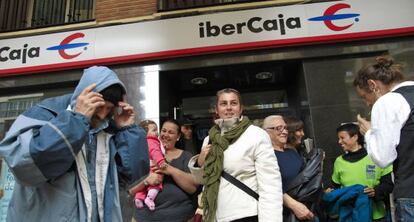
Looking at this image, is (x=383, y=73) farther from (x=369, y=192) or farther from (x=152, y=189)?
(x=152, y=189)

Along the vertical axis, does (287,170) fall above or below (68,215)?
above

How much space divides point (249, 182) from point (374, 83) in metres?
1.11

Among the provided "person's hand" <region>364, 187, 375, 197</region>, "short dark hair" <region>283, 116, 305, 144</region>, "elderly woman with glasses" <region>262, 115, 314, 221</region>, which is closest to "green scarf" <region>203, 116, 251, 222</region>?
"elderly woman with glasses" <region>262, 115, 314, 221</region>

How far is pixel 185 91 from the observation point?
247 inches

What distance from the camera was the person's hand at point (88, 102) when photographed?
57.1 inches

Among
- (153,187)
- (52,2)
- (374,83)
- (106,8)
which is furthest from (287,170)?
(52,2)

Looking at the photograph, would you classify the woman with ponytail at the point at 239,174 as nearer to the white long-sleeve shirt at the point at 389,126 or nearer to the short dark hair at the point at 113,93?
the white long-sleeve shirt at the point at 389,126

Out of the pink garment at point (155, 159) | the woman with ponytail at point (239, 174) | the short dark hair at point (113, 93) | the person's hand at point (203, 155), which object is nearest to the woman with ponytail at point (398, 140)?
the woman with ponytail at point (239, 174)

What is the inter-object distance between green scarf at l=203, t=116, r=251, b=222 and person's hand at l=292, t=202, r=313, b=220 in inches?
26.5

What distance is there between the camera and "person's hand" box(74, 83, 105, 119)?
1.45 m

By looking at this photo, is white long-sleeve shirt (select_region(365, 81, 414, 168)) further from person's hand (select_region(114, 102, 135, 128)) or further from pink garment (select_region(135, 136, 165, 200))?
pink garment (select_region(135, 136, 165, 200))

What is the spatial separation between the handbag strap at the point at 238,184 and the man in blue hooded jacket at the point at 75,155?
2.97 feet

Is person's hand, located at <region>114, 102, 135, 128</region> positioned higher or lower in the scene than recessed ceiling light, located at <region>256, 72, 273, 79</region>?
lower

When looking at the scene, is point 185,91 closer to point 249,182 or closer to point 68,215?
point 249,182
